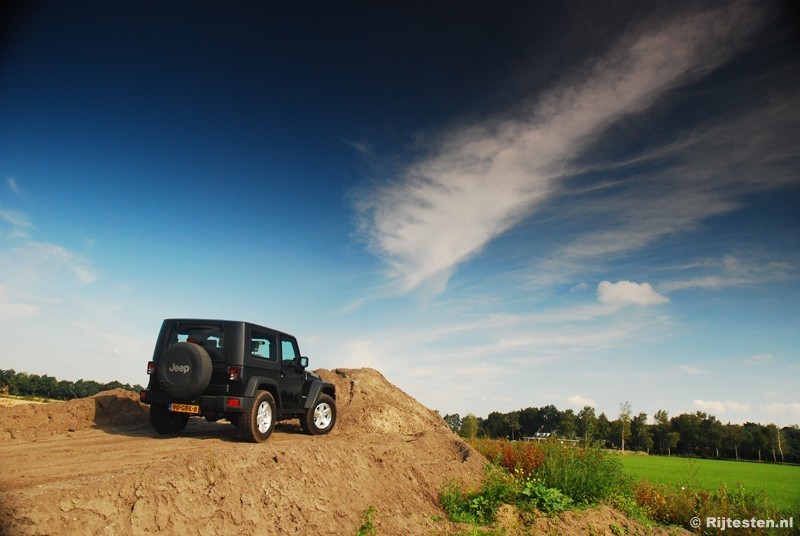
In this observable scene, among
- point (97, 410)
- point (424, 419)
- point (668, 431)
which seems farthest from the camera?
point (668, 431)

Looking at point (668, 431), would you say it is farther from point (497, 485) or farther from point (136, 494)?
point (136, 494)

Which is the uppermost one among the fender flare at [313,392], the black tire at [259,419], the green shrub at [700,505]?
the fender flare at [313,392]

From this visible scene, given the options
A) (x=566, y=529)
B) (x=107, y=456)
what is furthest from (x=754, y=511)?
(x=107, y=456)

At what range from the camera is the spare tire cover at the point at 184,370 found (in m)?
9.05

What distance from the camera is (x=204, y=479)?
6.35 meters

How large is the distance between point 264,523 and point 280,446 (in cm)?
215

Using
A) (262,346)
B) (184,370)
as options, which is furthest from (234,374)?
(262,346)

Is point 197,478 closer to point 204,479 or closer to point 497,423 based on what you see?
point 204,479

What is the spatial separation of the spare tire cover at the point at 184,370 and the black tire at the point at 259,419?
1.15 metres

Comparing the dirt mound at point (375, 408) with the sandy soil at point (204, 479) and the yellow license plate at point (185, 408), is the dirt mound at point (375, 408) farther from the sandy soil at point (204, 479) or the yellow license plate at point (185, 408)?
the yellow license plate at point (185, 408)

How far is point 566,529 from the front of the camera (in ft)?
25.1

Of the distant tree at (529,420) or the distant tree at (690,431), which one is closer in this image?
the distant tree at (690,431)

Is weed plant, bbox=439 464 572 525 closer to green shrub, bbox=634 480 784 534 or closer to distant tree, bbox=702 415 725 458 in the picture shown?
green shrub, bbox=634 480 784 534

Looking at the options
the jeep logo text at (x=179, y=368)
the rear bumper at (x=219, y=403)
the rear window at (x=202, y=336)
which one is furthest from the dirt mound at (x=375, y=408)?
the jeep logo text at (x=179, y=368)
